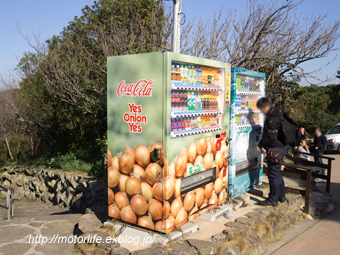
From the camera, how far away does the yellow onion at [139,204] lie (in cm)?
415

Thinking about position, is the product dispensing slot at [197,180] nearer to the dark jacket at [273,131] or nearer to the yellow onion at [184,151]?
the yellow onion at [184,151]

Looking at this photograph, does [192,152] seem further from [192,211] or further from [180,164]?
[192,211]

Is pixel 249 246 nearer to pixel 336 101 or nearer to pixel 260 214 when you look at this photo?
pixel 260 214

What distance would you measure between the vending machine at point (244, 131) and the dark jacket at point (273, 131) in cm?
60

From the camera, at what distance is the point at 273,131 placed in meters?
5.26

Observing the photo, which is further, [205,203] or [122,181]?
[205,203]

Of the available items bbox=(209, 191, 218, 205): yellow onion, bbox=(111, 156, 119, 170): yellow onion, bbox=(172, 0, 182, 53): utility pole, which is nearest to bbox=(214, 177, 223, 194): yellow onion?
bbox=(209, 191, 218, 205): yellow onion

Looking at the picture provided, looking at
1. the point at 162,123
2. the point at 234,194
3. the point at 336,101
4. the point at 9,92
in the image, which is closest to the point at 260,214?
the point at 234,194

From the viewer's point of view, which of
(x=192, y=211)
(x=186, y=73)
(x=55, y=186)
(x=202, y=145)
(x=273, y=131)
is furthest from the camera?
(x=55, y=186)

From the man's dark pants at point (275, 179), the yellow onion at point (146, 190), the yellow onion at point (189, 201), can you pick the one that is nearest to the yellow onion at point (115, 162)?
the yellow onion at point (146, 190)

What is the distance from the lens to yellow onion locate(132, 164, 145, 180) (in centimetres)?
413

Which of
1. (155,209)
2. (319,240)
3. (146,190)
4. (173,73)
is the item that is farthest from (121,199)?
(319,240)

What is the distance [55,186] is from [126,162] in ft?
22.6

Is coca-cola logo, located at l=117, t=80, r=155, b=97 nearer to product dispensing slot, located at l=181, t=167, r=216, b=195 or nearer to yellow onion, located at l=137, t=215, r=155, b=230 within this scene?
product dispensing slot, located at l=181, t=167, r=216, b=195
